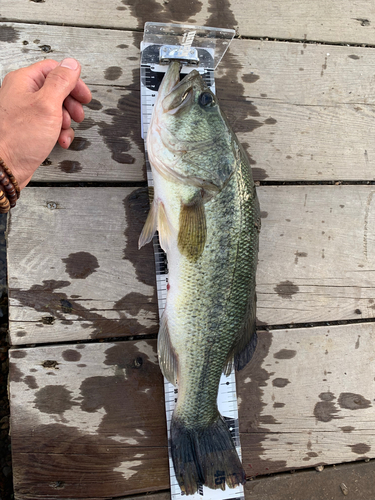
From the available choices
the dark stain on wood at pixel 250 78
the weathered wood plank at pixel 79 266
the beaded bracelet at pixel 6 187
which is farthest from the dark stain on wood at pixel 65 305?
the dark stain on wood at pixel 250 78

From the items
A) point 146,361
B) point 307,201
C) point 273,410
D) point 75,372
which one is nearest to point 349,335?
point 273,410

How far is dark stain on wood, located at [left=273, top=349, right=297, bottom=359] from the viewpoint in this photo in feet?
7.55

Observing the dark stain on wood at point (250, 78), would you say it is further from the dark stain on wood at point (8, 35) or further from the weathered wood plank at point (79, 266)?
the dark stain on wood at point (8, 35)

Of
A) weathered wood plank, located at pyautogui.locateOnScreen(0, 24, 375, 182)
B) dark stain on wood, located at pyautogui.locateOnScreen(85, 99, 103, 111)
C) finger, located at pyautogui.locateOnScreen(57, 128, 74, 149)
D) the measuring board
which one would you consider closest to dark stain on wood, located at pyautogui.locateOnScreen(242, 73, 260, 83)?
weathered wood plank, located at pyautogui.locateOnScreen(0, 24, 375, 182)

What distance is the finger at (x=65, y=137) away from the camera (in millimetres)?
1975

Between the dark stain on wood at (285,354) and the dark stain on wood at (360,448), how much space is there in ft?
2.52

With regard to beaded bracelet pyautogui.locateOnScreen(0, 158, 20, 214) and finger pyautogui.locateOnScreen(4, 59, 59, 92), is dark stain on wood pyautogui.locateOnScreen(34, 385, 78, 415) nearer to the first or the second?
beaded bracelet pyautogui.locateOnScreen(0, 158, 20, 214)

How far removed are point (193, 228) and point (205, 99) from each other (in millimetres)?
695

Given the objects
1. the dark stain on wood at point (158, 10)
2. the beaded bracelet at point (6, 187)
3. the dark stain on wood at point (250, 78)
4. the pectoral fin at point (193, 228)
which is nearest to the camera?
the beaded bracelet at point (6, 187)

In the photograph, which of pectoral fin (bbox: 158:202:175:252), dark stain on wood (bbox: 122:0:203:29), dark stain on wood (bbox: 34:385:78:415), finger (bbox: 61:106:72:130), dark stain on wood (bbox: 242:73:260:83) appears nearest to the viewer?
pectoral fin (bbox: 158:202:175:252)

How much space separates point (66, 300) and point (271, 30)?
2.30 m

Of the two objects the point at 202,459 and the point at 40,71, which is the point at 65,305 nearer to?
the point at 202,459

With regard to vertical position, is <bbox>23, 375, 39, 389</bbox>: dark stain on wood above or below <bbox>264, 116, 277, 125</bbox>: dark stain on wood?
below

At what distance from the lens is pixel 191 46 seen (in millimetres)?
2170
